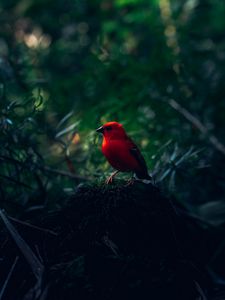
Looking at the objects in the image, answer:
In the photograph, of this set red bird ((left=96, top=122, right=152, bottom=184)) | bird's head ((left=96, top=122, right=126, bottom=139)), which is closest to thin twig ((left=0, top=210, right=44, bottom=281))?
red bird ((left=96, top=122, right=152, bottom=184))

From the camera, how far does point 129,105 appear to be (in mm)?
5598

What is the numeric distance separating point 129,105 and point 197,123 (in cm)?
86

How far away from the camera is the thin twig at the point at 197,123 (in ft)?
17.0

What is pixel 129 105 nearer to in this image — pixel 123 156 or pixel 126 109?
pixel 126 109

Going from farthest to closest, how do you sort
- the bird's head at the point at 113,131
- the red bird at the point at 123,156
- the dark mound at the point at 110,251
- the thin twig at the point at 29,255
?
the bird's head at the point at 113,131
the red bird at the point at 123,156
the dark mound at the point at 110,251
the thin twig at the point at 29,255

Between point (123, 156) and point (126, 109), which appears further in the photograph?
point (126, 109)

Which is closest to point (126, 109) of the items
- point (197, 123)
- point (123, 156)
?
point (197, 123)

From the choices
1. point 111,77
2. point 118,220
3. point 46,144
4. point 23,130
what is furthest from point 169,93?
point 118,220

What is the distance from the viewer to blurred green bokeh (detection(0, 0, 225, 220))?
161 inches

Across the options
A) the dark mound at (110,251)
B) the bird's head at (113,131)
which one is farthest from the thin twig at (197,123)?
the dark mound at (110,251)

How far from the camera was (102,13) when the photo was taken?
8.52 metres

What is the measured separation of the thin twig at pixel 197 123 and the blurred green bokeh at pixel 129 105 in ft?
0.07

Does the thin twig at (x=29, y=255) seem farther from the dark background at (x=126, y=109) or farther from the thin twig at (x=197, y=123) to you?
the thin twig at (x=197, y=123)

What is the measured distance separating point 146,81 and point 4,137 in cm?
256
